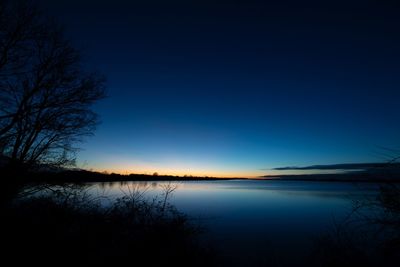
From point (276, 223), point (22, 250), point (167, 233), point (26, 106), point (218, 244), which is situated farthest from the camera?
point (276, 223)

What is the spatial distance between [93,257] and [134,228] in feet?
7.11

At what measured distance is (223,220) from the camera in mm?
20141

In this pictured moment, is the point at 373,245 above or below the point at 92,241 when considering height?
below

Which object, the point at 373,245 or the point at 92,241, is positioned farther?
the point at 373,245

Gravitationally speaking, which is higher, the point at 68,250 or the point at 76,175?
the point at 76,175

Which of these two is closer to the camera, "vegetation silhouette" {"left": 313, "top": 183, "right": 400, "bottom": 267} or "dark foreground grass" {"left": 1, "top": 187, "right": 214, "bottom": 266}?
"vegetation silhouette" {"left": 313, "top": 183, "right": 400, "bottom": 267}

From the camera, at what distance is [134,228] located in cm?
775

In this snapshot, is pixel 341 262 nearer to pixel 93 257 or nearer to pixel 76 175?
pixel 93 257

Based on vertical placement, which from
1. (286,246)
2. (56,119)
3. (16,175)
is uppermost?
(56,119)

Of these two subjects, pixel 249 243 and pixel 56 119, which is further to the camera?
pixel 249 243

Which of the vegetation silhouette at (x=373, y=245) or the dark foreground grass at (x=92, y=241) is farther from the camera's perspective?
the dark foreground grass at (x=92, y=241)

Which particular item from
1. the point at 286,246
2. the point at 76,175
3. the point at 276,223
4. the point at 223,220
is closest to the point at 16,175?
the point at 76,175

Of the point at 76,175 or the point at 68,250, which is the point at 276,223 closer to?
the point at 76,175

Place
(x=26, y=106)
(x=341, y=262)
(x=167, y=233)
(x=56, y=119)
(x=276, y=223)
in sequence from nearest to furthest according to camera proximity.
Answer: (x=167, y=233) → (x=341, y=262) → (x=26, y=106) → (x=56, y=119) → (x=276, y=223)
